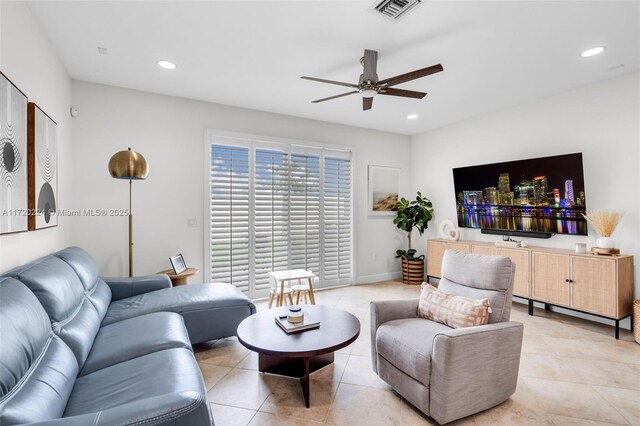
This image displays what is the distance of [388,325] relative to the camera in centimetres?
222

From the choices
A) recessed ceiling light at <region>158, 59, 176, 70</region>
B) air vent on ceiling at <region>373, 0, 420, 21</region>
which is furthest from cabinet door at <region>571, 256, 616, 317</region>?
recessed ceiling light at <region>158, 59, 176, 70</region>

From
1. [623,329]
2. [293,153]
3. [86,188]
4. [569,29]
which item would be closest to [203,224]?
[86,188]

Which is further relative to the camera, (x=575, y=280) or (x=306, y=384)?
(x=575, y=280)

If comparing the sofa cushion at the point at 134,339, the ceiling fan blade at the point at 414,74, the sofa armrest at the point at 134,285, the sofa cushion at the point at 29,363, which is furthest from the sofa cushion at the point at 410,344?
the sofa armrest at the point at 134,285

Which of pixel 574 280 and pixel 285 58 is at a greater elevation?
pixel 285 58

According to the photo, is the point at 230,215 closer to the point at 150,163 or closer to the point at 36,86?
the point at 150,163

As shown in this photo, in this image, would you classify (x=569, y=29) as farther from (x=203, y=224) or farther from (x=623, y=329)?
(x=203, y=224)

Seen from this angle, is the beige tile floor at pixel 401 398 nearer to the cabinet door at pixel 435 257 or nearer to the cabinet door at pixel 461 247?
the cabinet door at pixel 461 247

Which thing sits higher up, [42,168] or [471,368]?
[42,168]

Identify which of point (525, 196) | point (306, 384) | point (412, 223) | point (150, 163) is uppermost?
point (150, 163)

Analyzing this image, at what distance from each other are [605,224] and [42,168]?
5212 millimetres

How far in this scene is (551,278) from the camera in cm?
356

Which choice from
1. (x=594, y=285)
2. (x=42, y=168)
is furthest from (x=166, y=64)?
(x=594, y=285)

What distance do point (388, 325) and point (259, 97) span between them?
10.1 feet
